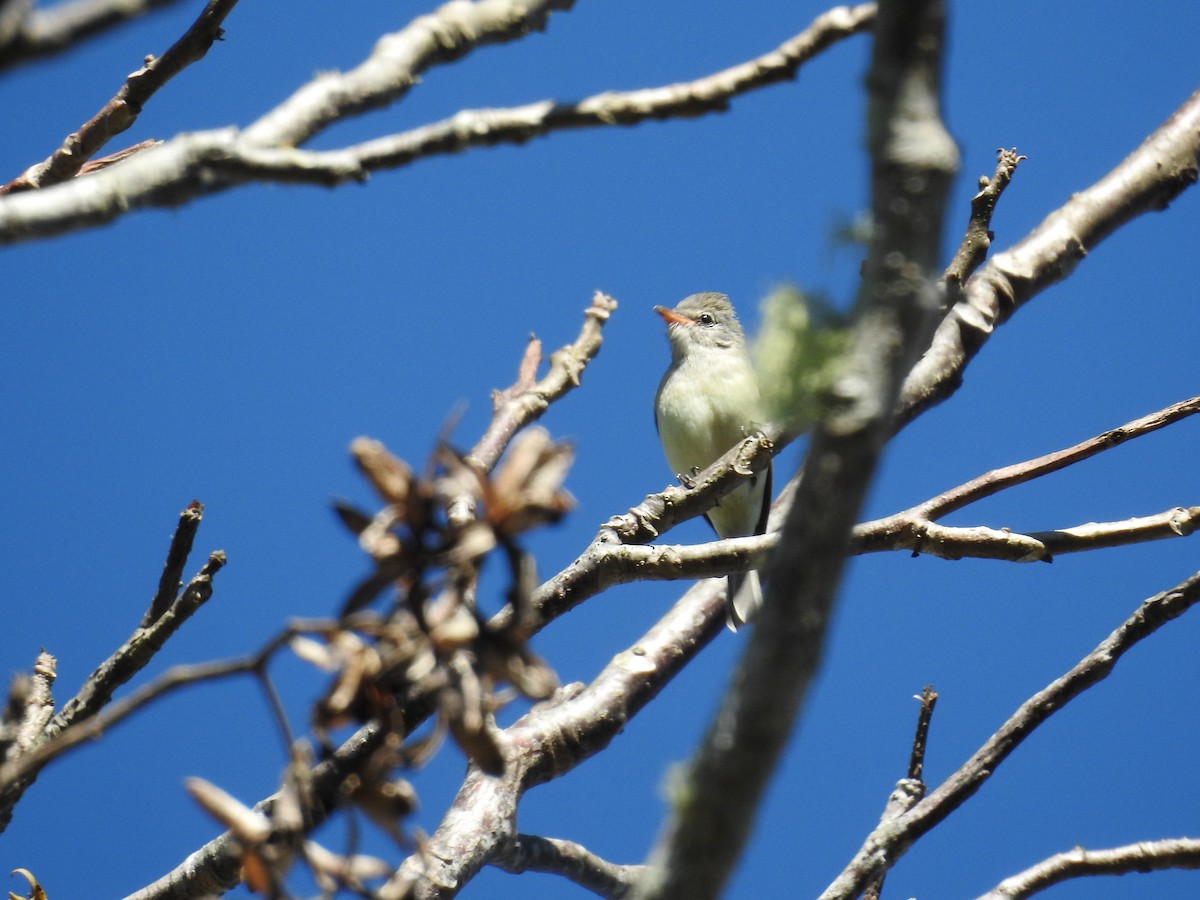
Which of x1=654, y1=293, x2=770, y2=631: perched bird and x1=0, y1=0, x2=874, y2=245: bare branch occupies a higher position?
x1=654, y1=293, x2=770, y2=631: perched bird

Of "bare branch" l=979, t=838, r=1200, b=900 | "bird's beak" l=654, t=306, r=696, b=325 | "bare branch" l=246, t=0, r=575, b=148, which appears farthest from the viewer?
"bird's beak" l=654, t=306, r=696, b=325

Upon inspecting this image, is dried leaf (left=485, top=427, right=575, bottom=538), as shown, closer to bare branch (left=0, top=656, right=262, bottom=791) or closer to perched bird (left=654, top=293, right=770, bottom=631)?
bare branch (left=0, top=656, right=262, bottom=791)

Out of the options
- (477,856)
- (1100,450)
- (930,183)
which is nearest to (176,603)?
(477,856)

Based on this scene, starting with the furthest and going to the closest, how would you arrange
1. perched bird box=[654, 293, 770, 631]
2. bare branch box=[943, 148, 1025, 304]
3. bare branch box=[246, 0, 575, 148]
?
perched bird box=[654, 293, 770, 631]
bare branch box=[943, 148, 1025, 304]
bare branch box=[246, 0, 575, 148]

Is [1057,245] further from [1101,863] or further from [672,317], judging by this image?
[672,317]

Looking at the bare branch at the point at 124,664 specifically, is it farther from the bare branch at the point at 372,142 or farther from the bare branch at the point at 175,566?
the bare branch at the point at 372,142

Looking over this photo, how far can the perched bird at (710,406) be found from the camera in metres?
9.32

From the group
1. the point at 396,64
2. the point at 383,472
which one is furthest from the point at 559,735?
the point at 383,472

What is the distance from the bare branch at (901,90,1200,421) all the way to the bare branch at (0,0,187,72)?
1.90 meters

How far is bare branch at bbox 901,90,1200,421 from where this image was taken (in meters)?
2.47

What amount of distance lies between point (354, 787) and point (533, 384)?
317 centimetres

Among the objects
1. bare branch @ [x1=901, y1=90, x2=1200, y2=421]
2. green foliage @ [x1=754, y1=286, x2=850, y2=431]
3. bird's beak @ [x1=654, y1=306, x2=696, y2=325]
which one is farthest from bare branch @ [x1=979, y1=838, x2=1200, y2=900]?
bird's beak @ [x1=654, y1=306, x2=696, y2=325]

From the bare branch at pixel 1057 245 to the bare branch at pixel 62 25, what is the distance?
1.90 meters

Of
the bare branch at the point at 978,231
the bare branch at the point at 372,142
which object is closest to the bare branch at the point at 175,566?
the bare branch at the point at 372,142
